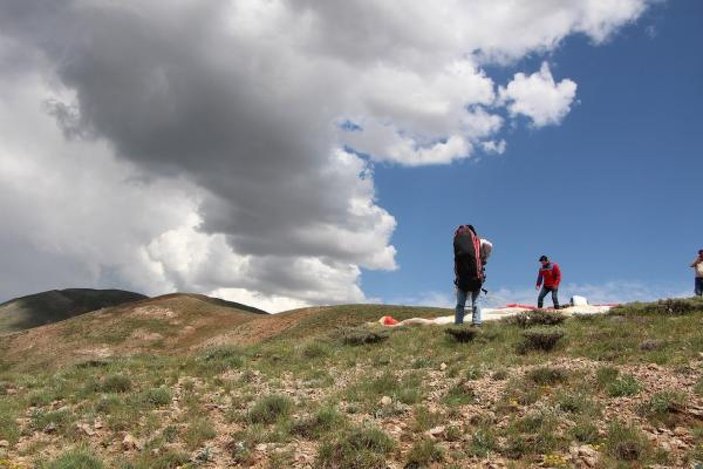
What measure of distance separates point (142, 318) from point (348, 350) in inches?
1588

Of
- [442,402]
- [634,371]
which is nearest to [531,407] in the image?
[442,402]

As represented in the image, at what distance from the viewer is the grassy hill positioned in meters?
8.34

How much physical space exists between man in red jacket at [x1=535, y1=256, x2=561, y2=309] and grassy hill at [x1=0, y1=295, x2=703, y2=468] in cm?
718

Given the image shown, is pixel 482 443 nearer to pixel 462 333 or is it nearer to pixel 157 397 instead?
pixel 157 397

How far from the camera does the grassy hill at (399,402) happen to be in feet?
27.4

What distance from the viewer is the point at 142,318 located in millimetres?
52281

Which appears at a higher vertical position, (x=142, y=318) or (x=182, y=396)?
(x=142, y=318)

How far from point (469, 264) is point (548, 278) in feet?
33.1

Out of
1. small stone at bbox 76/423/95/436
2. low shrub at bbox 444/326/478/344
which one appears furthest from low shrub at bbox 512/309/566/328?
small stone at bbox 76/423/95/436

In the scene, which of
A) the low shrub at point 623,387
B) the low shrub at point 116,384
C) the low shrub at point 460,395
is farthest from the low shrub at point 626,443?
the low shrub at point 116,384

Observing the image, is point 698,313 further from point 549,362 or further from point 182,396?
point 182,396

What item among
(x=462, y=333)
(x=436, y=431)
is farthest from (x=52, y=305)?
(x=436, y=431)

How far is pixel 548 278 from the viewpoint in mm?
25875

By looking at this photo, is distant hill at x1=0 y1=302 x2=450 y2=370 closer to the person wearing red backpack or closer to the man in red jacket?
the man in red jacket
